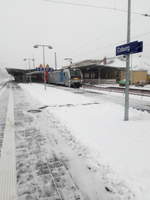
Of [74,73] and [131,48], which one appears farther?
[74,73]

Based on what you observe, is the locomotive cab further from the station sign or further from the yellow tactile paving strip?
the yellow tactile paving strip

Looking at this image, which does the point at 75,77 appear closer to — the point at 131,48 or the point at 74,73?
the point at 74,73

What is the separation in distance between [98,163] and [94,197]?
100cm

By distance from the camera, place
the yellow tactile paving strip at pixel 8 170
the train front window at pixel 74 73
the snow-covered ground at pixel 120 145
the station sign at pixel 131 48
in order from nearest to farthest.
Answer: the yellow tactile paving strip at pixel 8 170
the snow-covered ground at pixel 120 145
the station sign at pixel 131 48
the train front window at pixel 74 73

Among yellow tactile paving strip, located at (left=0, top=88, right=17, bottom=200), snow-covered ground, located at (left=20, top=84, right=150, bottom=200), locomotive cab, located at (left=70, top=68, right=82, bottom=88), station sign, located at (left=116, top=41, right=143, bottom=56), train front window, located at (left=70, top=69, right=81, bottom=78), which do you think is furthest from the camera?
locomotive cab, located at (left=70, top=68, right=82, bottom=88)

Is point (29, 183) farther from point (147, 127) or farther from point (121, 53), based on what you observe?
point (121, 53)

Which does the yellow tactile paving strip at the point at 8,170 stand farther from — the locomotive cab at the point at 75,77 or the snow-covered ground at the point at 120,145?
the locomotive cab at the point at 75,77

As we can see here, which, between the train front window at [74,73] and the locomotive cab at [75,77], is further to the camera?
the locomotive cab at [75,77]

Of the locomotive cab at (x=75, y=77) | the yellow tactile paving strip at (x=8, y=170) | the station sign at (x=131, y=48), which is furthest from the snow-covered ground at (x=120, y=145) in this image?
the locomotive cab at (x=75, y=77)

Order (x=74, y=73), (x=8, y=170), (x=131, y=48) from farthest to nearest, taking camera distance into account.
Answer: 1. (x=74, y=73)
2. (x=131, y=48)
3. (x=8, y=170)

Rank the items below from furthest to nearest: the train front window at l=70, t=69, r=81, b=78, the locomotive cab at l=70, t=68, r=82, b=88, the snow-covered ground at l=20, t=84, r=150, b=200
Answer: the locomotive cab at l=70, t=68, r=82, b=88 → the train front window at l=70, t=69, r=81, b=78 → the snow-covered ground at l=20, t=84, r=150, b=200

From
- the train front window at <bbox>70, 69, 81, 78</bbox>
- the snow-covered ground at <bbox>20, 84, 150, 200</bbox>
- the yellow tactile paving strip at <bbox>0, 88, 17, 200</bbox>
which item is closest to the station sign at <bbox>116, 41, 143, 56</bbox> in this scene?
the snow-covered ground at <bbox>20, 84, 150, 200</bbox>

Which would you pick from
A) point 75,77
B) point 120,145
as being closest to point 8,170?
point 120,145

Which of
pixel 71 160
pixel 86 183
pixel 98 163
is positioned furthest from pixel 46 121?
pixel 86 183
